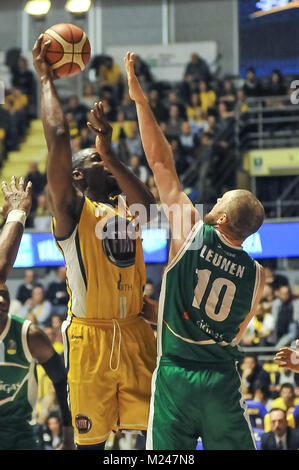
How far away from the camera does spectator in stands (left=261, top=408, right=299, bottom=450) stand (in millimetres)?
8438

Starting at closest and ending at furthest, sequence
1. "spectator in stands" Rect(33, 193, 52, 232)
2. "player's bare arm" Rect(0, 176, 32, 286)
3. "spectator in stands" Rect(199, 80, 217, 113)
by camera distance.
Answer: "player's bare arm" Rect(0, 176, 32, 286) < "spectator in stands" Rect(33, 193, 52, 232) < "spectator in stands" Rect(199, 80, 217, 113)

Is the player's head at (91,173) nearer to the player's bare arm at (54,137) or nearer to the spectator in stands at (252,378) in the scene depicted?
the player's bare arm at (54,137)

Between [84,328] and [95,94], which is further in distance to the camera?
[95,94]

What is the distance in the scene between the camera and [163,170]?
4.44 meters

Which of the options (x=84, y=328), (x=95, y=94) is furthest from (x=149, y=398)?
(x=95, y=94)

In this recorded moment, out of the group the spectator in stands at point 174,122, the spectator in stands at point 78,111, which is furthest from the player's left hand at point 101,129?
the spectator in stands at point 78,111

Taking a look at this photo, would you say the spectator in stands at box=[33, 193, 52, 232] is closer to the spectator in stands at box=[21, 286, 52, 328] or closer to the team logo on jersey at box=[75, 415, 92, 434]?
the spectator in stands at box=[21, 286, 52, 328]

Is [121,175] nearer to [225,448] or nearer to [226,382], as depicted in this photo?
[226,382]

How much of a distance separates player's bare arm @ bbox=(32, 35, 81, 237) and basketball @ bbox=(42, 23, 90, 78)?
13 centimetres

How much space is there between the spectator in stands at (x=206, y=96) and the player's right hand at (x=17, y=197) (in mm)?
11005

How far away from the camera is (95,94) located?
52.0 ft

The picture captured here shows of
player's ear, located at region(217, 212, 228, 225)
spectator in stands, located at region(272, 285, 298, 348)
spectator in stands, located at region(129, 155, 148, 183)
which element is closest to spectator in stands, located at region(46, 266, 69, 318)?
spectator in stands, located at region(129, 155, 148, 183)

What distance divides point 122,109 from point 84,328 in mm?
10842

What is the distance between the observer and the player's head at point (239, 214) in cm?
430
